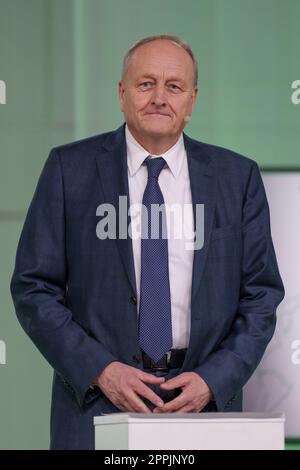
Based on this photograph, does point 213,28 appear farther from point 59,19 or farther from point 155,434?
point 155,434

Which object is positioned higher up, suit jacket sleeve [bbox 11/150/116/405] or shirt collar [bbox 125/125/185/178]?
shirt collar [bbox 125/125/185/178]

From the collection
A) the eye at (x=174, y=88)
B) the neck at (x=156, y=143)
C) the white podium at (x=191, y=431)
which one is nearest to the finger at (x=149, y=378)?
the white podium at (x=191, y=431)

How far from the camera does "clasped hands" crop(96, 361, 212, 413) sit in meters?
2.67

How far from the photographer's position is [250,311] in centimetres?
287

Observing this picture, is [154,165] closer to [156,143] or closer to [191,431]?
[156,143]

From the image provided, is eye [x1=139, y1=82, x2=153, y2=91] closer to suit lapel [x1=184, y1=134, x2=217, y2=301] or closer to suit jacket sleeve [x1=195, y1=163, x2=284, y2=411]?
suit lapel [x1=184, y1=134, x2=217, y2=301]

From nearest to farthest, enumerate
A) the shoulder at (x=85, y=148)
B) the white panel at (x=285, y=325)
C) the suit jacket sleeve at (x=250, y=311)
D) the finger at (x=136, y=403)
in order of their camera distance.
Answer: the finger at (x=136, y=403) < the suit jacket sleeve at (x=250, y=311) < the shoulder at (x=85, y=148) < the white panel at (x=285, y=325)

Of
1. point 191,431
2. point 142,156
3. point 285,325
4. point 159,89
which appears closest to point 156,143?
point 142,156

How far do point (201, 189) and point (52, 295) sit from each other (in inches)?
18.2

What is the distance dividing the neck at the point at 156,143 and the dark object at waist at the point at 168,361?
20.8 inches

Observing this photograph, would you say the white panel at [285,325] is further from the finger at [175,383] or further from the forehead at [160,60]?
the finger at [175,383]

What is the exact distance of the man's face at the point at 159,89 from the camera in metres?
2.90

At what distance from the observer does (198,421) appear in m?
2.17

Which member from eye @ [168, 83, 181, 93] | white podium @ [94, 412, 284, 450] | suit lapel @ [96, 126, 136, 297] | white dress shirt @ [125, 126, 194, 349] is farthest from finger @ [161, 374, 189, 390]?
eye @ [168, 83, 181, 93]
